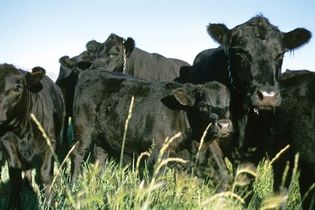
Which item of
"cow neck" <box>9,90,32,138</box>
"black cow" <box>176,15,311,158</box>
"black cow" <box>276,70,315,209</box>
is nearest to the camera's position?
"black cow" <box>276,70,315,209</box>

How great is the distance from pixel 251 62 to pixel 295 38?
102cm

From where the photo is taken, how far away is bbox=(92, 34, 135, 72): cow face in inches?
358

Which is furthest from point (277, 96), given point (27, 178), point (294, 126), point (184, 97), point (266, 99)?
point (27, 178)

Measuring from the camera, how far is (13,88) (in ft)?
15.2

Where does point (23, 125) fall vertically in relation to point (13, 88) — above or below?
Result: below

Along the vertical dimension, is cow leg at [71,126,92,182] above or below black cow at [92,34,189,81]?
below

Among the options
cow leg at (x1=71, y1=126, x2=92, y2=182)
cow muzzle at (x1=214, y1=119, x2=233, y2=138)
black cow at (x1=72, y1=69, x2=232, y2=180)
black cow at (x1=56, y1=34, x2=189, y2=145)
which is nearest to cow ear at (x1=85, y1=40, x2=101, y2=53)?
black cow at (x1=56, y1=34, x2=189, y2=145)

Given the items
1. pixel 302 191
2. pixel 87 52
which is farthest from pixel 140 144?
pixel 87 52

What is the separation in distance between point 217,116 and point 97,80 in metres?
2.54

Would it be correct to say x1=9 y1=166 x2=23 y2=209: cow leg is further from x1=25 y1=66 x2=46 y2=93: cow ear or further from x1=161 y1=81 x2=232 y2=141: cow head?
x1=161 y1=81 x2=232 y2=141: cow head

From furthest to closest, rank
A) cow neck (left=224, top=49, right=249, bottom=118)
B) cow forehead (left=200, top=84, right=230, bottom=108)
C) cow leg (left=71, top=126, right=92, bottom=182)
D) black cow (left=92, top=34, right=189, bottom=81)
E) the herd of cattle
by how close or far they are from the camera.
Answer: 1. black cow (left=92, top=34, right=189, bottom=81)
2. cow leg (left=71, top=126, right=92, bottom=182)
3. cow neck (left=224, top=49, right=249, bottom=118)
4. cow forehead (left=200, top=84, right=230, bottom=108)
5. the herd of cattle

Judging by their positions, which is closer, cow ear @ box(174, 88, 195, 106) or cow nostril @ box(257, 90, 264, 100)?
cow nostril @ box(257, 90, 264, 100)

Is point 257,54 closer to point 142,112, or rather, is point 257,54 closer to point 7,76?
point 142,112

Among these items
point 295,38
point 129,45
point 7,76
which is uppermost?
point 129,45
